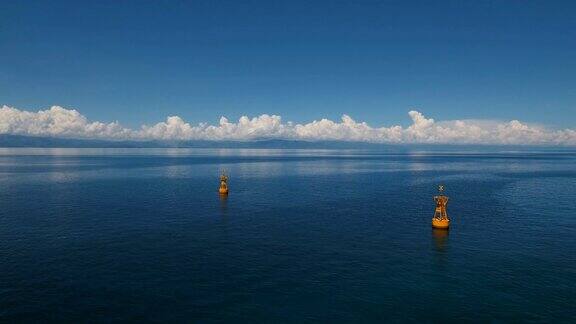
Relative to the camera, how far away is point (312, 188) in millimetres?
157750

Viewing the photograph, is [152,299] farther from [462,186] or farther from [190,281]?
[462,186]

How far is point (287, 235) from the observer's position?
77.6 metres

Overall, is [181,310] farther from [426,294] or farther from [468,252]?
[468,252]

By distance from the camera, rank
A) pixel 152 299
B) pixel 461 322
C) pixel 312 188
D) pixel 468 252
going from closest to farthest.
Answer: pixel 461 322
pixel 152 299
pixel 468 252
pixel 312 188

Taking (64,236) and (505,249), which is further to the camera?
(64,236)

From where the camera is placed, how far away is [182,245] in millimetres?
69375

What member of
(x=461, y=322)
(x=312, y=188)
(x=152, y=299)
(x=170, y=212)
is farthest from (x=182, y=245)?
(x=312, y=188)

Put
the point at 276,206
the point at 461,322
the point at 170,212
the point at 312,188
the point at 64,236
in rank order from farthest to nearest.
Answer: the point at 312,188, the point at 276,206, the point at 170,212, the point at 64,236, the point at 461,322

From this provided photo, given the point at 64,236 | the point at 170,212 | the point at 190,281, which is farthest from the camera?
the point at 170,212

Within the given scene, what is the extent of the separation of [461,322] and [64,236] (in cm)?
7013

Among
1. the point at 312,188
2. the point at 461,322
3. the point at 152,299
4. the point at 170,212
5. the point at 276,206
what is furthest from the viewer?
the point at 312,188

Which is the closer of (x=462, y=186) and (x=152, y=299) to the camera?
(x=152, y=299)

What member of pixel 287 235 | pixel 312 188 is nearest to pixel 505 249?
pixel 287 235

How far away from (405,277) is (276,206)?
6138cm
